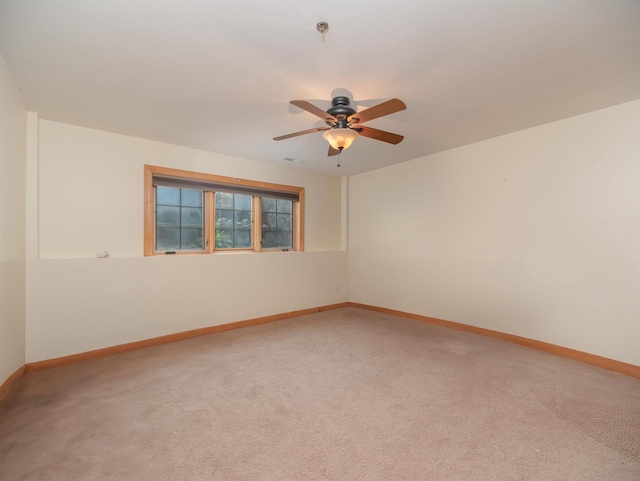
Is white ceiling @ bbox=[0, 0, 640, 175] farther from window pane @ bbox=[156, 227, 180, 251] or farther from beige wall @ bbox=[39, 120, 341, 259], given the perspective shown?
window pane @ bbox=[156, 227, 180, 251]

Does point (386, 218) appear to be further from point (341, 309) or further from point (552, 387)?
point (552, 387)

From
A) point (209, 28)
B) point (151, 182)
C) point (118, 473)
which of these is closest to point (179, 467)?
point (118, 473)

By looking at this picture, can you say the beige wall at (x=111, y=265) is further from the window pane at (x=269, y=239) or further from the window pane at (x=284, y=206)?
the window pane at (x=284, y=206)

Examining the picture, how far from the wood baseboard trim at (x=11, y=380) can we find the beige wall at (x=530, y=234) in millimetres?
4495

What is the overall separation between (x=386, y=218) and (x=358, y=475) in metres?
3.98

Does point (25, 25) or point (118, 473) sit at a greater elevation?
point (25, 25)

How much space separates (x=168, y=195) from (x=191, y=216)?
385mm

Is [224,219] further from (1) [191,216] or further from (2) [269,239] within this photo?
(2) [269,239]

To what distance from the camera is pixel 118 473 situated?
1547mm

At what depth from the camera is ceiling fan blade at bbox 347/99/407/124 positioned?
208cm

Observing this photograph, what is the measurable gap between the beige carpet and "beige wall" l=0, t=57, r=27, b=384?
0.37m

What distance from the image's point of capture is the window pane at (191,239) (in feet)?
13.1

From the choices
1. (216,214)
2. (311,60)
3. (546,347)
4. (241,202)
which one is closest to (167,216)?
(216,214)

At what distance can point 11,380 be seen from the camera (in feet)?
8.23
